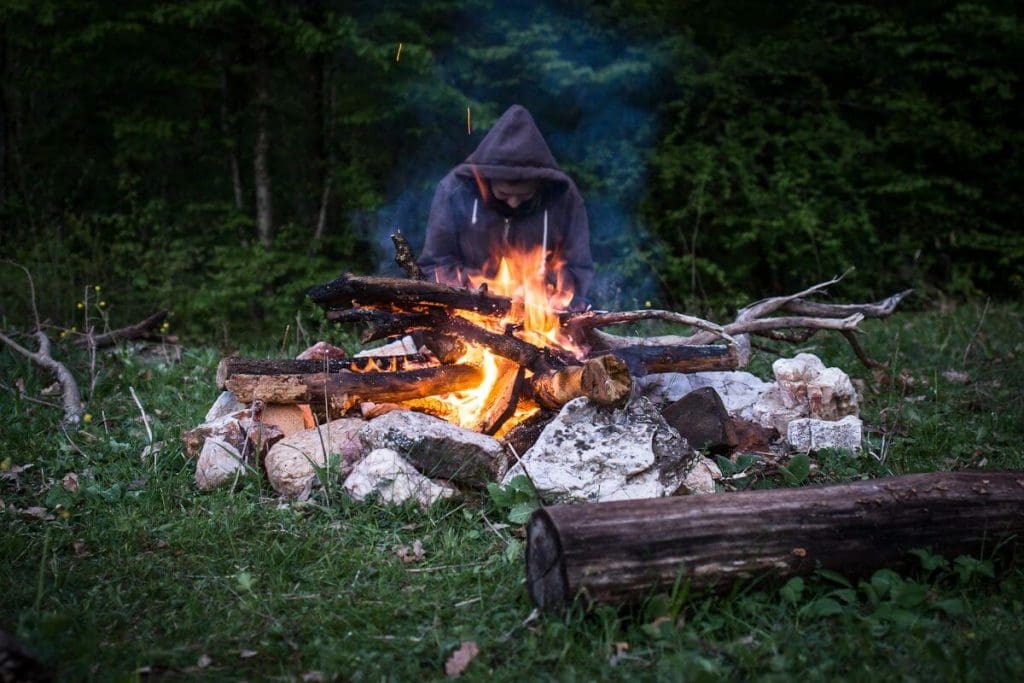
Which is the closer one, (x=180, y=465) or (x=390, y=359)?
(x=180, y=465)

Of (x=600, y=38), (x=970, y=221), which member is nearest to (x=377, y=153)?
(x=600, y=38)

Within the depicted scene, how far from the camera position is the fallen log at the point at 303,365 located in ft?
13.5

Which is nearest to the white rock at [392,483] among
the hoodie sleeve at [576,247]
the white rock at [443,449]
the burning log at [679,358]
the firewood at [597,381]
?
the white rock at [443,449]

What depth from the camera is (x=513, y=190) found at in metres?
5.26

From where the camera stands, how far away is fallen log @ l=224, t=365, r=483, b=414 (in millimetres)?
4074

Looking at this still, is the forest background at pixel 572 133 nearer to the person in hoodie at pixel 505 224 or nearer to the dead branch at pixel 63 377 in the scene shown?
the dead branch at pixel 63 377

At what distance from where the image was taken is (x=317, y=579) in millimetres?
3023

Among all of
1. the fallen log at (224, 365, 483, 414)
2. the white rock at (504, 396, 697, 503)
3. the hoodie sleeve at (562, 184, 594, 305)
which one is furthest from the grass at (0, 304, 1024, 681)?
the hoodie sleeve at (562, 184, 594, 305)

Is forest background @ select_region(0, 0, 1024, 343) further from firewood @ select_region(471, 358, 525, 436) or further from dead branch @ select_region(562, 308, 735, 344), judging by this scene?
firewood @ select_region(471, 358, 525, 436)

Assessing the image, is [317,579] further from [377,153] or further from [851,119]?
[851,119]

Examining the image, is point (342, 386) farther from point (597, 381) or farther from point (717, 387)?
point (717, 387)

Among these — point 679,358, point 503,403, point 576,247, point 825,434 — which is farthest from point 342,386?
point 825,434

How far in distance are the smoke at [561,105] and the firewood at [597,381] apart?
482cm

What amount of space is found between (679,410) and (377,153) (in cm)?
670
